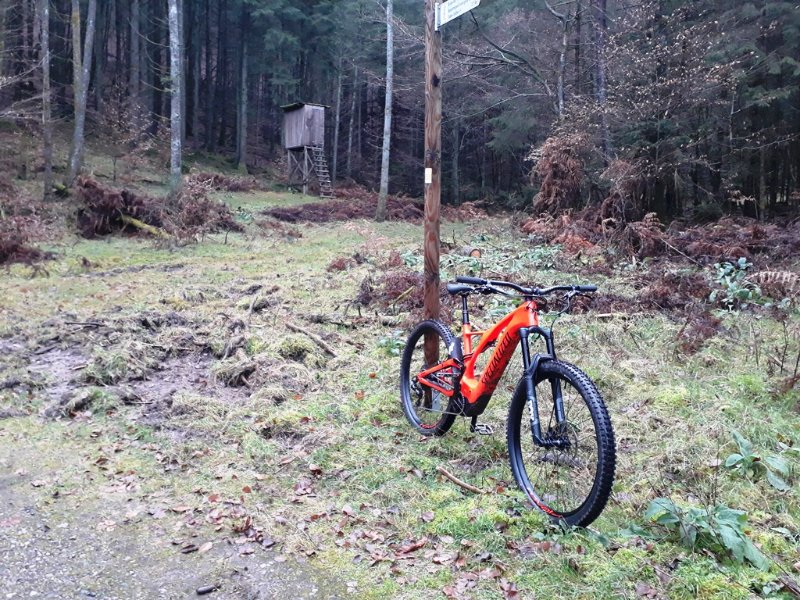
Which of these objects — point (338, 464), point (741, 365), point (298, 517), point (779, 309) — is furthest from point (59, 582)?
point (779, 309)

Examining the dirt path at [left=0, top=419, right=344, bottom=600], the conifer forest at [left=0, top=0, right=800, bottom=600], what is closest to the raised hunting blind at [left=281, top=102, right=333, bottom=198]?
the conifer forest at [left=0, top=0, right=800, bottom=600]

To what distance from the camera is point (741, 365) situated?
5.39 metres

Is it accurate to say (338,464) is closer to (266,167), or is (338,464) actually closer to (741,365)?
(741,365)

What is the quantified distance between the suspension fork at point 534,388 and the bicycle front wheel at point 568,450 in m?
0.01

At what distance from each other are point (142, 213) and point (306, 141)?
1467 cm

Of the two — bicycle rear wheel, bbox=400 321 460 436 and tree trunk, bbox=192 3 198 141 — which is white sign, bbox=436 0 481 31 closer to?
bicycle rear wheel, bbox=400 321 460 436

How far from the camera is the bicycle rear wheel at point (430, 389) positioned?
436 centimetres

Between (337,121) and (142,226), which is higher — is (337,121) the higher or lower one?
the higher one

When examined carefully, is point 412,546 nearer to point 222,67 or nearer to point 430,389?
point 430,389

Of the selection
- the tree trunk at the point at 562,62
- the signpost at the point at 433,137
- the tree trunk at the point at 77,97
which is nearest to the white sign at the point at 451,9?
the signpost at the point at 433,137

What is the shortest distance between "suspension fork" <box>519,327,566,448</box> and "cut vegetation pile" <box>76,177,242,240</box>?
12.2m

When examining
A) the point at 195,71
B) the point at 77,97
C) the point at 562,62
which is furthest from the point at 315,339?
the point at 195,71

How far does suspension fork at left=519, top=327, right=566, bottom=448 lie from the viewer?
3.21 m

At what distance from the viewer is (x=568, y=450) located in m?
3.21
